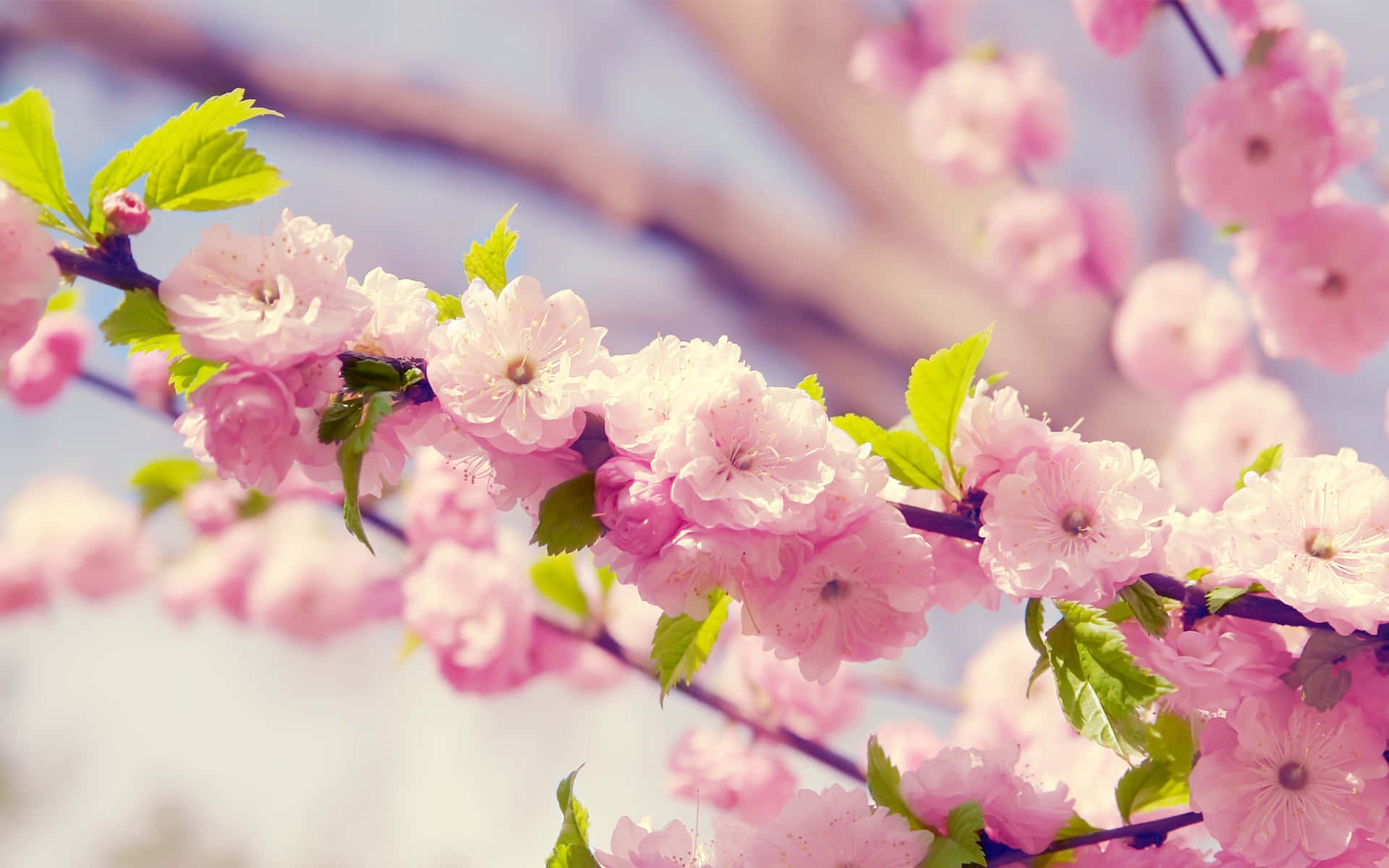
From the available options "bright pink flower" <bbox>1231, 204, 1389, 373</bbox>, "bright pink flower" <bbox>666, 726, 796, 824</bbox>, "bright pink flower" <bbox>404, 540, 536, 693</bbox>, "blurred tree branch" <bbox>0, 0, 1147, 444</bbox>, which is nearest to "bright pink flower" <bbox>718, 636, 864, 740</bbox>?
"bright pink flower" <bbox>666, 726, 796, 824</bbox>

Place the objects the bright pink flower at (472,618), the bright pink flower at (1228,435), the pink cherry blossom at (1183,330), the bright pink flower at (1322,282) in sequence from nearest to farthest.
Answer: the bright pink flower at (1322,282), the bright pink flower at (472,618), the bright pink flower at (1228,435), the pink cherry blossom at (1183,330)

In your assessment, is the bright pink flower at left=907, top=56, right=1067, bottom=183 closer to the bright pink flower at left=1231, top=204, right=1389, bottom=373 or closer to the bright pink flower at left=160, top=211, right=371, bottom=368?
the bright pink flower at left=1231, top=204, right=1389, bottom=373

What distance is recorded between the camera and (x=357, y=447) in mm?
369

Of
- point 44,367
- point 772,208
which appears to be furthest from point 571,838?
point 772,208

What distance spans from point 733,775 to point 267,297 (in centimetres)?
80

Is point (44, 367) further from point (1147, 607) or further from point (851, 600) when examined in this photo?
point (1147, 607)

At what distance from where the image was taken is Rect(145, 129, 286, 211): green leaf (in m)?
0.40

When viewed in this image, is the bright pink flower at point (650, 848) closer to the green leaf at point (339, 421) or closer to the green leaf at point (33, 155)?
the green leaf at point (339, 421)

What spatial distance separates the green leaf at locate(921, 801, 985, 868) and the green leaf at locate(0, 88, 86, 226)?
459 millimetres

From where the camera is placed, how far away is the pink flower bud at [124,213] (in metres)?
0.39

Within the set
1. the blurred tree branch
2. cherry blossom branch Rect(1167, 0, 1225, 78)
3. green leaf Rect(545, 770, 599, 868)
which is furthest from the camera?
the blurred tree branch

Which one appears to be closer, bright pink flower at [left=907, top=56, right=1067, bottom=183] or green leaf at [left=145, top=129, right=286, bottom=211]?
green leaf at [left=145, top=129, right=286, bottom=211]

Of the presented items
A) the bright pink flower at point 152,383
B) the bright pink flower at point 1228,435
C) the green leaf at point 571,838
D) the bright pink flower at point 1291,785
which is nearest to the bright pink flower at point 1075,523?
the bright pink flower at point 1291,785

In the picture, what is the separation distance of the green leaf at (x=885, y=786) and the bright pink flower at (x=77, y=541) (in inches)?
68.6
